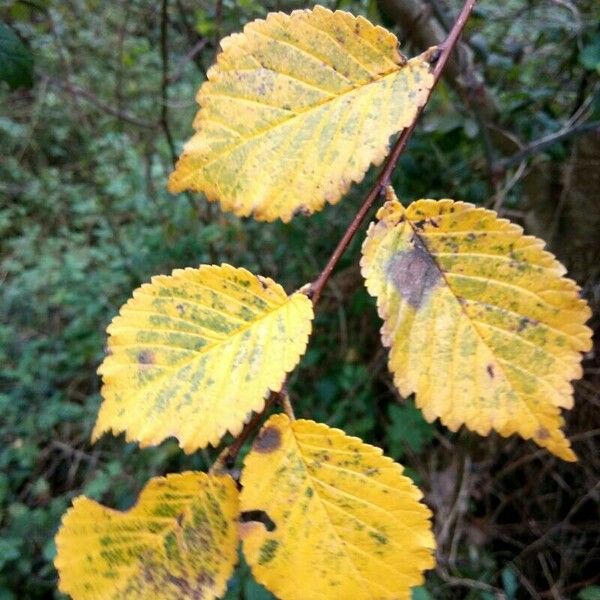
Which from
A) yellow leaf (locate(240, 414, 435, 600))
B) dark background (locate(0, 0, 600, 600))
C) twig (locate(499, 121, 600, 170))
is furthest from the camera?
dark background (locate(0, 0, 600, 600))

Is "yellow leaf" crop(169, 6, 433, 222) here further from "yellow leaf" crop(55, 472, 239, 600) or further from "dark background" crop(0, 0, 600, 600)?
"dark background" crop(0, 0, 600, 600)

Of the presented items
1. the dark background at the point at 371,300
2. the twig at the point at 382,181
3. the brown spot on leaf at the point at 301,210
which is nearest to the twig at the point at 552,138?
the dark background at the point at 371,300

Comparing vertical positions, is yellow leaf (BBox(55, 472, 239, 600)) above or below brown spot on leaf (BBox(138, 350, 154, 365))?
below

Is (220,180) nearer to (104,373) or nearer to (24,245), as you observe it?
(104,373)

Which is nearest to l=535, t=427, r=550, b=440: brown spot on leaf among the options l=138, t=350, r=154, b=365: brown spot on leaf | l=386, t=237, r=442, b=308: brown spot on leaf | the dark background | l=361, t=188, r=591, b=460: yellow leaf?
l=361, t=188, r=591, b=460: yellow leaf

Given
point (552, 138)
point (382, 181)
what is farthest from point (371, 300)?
point (382, 181)

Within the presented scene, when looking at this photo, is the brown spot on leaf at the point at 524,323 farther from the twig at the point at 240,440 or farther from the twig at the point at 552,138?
the twig at the point at 552,138
